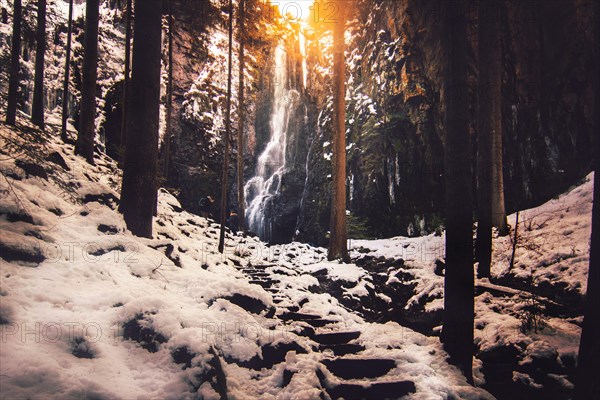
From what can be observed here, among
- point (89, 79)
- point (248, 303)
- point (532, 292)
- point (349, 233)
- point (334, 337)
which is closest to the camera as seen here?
point (334, 337)

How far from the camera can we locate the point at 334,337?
187 inches

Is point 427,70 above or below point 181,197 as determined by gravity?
above

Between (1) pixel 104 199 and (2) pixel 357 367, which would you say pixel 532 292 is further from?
(1) pixel 104 199

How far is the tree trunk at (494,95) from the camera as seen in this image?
26.7 ft

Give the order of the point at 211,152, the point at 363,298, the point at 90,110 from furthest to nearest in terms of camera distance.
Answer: the point at 211,152 < the point at 90,110 < the point at 363,298

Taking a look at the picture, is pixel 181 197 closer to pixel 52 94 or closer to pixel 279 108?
pixel 52 94

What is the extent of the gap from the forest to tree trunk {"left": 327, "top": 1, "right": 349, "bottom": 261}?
0.24 ft

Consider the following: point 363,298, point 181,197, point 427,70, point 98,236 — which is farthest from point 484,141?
point 181,197

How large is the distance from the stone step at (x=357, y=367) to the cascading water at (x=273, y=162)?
16.6 meters

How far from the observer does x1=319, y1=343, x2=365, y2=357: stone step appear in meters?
4.37

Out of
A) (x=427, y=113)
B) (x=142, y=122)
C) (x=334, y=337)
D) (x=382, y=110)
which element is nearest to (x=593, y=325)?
(x=334, y=337)

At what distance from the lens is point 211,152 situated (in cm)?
2002

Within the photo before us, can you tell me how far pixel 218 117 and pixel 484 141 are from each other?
56.0 feet

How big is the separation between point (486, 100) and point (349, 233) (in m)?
7.28
